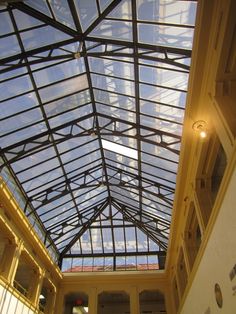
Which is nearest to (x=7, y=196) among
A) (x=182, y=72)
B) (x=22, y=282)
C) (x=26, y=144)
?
(x=26, y=144)

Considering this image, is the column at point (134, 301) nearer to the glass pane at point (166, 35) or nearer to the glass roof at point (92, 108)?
the glass roof at point (92, 108)

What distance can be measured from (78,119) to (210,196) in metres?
7.30

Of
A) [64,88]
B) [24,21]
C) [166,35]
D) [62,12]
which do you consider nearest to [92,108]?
[64,88]

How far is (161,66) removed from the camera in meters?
10.1

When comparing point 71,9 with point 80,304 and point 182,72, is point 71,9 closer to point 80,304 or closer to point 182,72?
point 182,72

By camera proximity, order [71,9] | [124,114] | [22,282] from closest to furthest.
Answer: [71,9]
[124,114]
[22,282]

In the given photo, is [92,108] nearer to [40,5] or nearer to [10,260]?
[40,5]

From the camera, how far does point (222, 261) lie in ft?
24.5

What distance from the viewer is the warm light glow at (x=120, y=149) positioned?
1493 cm

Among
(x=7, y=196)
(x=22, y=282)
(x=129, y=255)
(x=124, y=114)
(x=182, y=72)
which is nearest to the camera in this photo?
(x=182, y=72)

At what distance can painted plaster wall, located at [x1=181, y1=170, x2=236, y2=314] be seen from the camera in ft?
21.9

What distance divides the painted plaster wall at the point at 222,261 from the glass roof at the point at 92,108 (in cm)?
498

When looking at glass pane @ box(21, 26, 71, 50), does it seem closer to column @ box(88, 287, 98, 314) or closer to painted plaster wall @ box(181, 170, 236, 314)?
painted plaster wall @ box(181, 170, 236, 314)

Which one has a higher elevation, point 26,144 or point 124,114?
point 124,114
